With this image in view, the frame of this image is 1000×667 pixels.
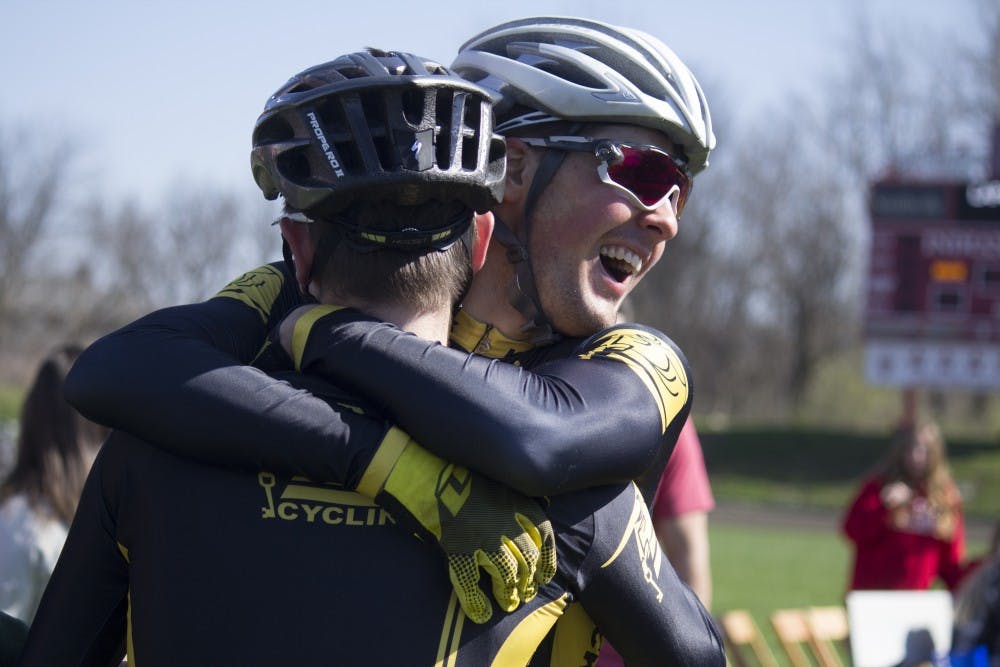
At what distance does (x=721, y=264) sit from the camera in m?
58.5

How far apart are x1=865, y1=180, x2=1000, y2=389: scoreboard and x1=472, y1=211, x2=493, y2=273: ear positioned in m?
20.8

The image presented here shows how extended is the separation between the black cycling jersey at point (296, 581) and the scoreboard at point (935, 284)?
2091cm

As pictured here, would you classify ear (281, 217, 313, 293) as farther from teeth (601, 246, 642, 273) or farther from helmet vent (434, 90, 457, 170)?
teeth (601, 246, 642, 273)

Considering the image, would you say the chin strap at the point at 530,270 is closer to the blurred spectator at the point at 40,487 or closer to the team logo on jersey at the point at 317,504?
the team logo on jersey at the point at 317,504

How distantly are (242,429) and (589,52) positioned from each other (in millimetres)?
1202

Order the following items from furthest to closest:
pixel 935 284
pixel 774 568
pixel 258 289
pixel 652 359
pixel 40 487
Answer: pixel 935 284
pixel 774 568
pixel 40 487
pixel 258 289
pixel 652 359

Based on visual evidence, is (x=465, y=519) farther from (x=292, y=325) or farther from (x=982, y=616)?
(x=982, y=616)

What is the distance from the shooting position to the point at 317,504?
6.25ft

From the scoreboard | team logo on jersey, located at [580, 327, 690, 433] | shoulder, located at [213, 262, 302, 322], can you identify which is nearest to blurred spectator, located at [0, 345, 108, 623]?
shoulder, located at [213, 262, 302, 322]

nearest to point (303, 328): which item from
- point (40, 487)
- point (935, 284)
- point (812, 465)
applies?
point (40, 487)

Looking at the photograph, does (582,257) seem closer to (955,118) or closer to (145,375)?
(145,375)

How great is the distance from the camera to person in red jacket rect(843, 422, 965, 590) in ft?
31.0

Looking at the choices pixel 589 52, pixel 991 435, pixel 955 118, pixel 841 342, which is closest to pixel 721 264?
pixel 841 342

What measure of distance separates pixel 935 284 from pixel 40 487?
1970 centimetres
